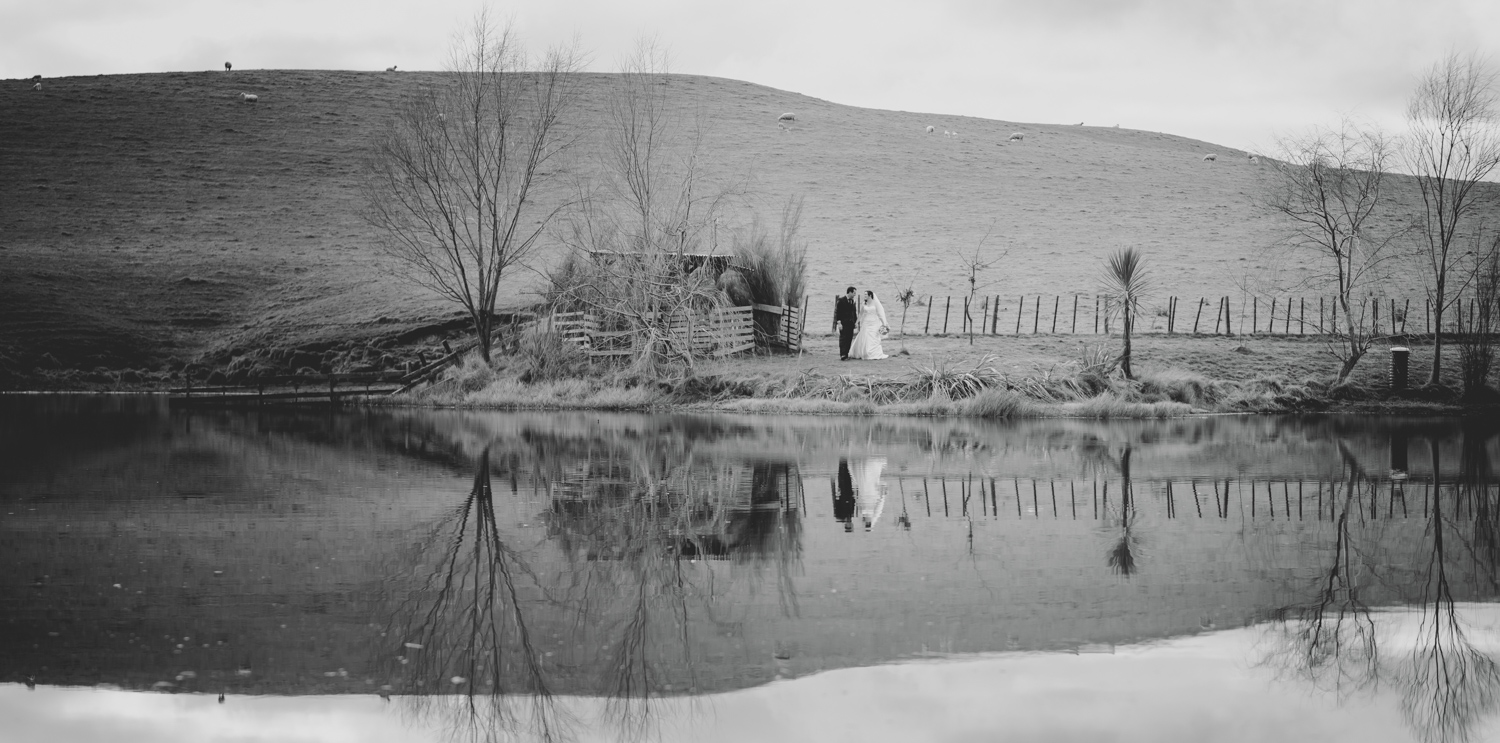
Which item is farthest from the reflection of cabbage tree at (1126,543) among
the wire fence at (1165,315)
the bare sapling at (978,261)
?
the bare sapling at (978,261)

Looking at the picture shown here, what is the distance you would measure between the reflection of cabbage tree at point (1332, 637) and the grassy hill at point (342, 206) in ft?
115

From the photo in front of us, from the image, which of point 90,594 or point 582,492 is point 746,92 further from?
point 90,594

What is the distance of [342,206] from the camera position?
5838cm

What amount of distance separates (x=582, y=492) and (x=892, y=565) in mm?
5705

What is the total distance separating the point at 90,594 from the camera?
899 centimetres

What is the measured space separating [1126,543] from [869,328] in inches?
895

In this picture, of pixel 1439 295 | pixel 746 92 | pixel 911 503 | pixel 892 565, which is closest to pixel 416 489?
pixel 911 503

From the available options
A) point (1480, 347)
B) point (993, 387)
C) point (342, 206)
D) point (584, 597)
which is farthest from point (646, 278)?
point (342, 206)

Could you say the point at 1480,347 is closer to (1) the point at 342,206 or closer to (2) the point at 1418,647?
(2) the point at 1418,647

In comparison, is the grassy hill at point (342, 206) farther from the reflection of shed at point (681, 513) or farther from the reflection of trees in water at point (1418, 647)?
the reflection of trees in water at point (1418, 647)

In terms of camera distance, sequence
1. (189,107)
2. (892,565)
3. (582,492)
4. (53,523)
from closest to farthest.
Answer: (892,565), (53,523), (582,492), (189,107)

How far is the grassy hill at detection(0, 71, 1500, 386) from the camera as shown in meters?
44.9

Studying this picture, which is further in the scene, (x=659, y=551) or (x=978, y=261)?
(x=978, y=261)

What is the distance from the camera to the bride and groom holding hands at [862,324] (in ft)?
111
